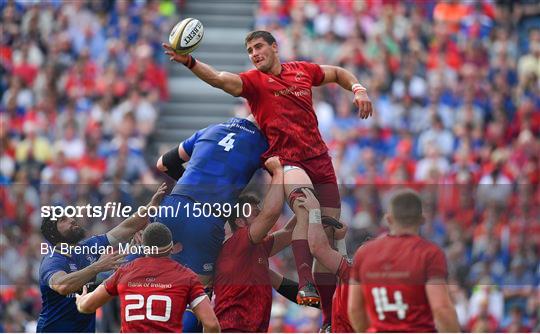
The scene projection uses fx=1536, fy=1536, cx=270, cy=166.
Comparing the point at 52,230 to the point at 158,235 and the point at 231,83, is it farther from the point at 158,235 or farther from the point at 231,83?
the point at 231,83

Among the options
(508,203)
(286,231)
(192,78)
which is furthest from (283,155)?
(192,78)

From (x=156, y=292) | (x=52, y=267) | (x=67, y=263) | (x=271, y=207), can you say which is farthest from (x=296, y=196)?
(x=52, y=267)

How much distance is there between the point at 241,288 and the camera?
12.5 meters

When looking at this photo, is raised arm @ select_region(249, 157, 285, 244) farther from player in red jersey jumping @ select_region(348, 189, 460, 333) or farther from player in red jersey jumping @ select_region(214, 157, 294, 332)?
player in red jersey jumping @ select_region(348, 189, 460, 333)

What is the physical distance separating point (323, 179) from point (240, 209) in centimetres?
74

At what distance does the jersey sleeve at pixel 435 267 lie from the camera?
10391 millimetres

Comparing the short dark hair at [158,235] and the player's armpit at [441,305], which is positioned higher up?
the short dark hair at [158,235]

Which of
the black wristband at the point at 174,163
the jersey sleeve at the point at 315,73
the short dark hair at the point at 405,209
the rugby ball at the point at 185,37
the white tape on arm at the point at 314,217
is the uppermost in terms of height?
the rugby ball at the point at 185,37

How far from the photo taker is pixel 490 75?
73.9 feet

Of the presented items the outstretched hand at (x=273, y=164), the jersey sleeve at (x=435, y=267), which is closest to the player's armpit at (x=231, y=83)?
the outstretched hand at (x=273, y=164)

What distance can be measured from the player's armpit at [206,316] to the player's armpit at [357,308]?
108 cm

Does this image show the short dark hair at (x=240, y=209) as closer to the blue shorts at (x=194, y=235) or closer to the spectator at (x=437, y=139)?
the blue shorts at (x=194, y=235)

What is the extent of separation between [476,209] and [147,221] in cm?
702

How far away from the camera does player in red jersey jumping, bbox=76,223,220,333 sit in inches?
447
